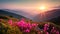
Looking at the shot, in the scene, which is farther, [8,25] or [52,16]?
[52,16]

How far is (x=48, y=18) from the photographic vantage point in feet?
29.0

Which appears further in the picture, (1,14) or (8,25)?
(1,14)

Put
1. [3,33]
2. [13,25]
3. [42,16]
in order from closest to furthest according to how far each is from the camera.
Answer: [3,33] → [13,25] → [42,16]

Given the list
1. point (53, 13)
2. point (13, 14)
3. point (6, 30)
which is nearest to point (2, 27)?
point (6, 30)

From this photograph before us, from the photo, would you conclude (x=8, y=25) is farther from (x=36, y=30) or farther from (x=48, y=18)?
(x=48, y=18)

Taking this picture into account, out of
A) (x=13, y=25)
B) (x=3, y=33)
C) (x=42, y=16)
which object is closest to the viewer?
(x=3, y=33)

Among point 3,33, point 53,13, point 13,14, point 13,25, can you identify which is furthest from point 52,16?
point 3,33

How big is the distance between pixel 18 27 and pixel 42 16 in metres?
2.44

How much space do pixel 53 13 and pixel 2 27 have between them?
3.31 metres

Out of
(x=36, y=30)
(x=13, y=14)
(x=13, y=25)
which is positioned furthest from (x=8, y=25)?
(x=13, y=14)

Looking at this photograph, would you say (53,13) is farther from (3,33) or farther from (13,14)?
(3,33)

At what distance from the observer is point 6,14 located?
29.7 feet

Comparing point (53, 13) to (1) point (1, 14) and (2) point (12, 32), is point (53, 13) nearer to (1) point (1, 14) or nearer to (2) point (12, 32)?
(1) point (1, 14)

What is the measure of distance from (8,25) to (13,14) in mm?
2559
